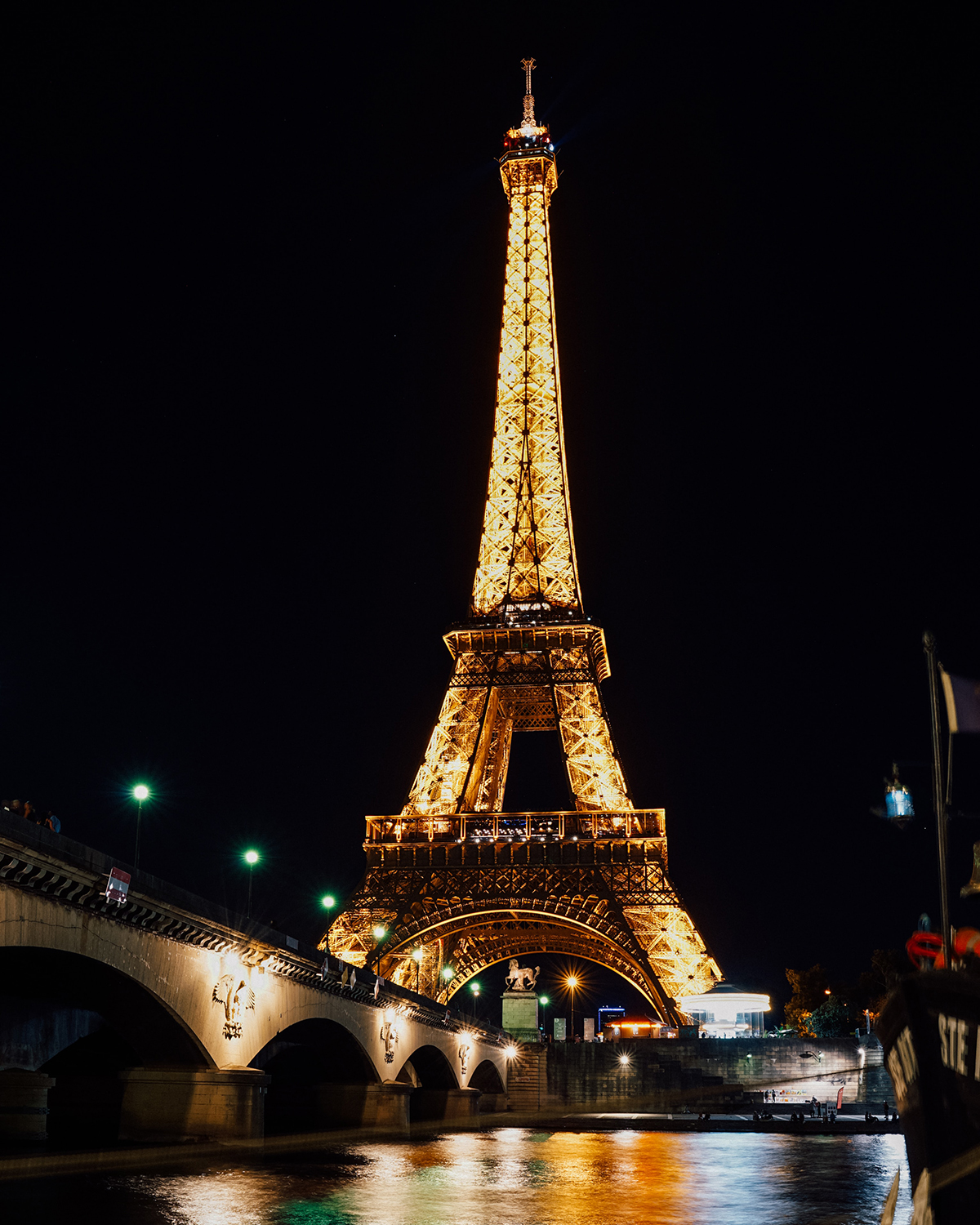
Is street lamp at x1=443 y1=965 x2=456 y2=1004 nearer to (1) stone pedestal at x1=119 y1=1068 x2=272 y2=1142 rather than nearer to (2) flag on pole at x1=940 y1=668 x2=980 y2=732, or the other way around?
(1) stone pedestal at x1=119 y1=1068 x2=272 y2=1142

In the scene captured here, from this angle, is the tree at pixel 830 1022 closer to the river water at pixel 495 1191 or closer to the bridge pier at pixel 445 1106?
the bridge pier at pixel 445 1106

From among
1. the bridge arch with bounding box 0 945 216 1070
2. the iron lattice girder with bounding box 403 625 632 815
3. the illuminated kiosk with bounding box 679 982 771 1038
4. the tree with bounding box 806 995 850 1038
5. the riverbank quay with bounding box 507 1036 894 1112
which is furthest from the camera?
the tree with bounding box 806 995 850 1038

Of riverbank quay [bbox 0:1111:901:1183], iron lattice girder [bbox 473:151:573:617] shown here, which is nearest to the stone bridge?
riverbank quay [bbox 0:1111:901:1183]

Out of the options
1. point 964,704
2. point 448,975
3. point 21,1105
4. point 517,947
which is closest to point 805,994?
point 517,947

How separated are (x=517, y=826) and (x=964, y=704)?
60.9 meters

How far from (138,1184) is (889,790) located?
17170mm

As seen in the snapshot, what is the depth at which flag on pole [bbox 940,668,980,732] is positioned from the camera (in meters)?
9.24

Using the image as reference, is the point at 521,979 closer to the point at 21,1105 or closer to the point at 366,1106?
the point at 366,1106

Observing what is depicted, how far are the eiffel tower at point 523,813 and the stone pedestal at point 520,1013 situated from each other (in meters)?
3.66

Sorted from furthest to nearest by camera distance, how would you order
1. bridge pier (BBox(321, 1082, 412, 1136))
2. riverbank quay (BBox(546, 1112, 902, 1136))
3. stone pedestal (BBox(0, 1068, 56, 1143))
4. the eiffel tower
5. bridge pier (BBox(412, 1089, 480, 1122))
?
the eiffel tower → bridge pier (BBox(412, 1089, 480, 1122)) → riverbank quay (BBox(546, 1112, 902, 1136)) → bridge pier (BBox(321, 1082, 412, 1136)) → stone pedestal (BBox(0, 1068, 56, 1143))

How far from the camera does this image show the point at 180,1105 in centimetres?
3027

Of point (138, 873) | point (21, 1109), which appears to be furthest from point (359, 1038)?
point (138, 873)

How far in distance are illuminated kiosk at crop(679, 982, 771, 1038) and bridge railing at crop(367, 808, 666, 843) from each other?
78.3ft

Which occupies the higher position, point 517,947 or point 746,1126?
point 517,947
